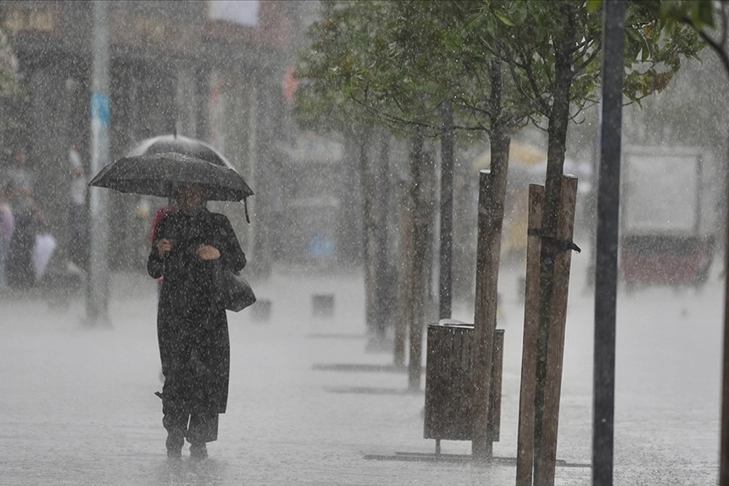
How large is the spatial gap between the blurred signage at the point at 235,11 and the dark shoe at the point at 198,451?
2434cm

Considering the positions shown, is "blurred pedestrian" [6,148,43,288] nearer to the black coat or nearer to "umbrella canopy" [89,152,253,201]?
"umbrella canopy" [89,152,253,201]

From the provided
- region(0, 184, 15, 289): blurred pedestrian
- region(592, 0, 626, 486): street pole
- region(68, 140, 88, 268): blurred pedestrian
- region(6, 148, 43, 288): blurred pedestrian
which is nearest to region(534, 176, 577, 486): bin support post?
region(592, 0, 626, 486): street pole

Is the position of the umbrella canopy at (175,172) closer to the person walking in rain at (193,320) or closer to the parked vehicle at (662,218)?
the person walking in rain at (193,320)

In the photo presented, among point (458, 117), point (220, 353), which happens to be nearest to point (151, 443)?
point (220, 353)

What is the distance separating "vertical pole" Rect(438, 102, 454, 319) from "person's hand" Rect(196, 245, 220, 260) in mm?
1814

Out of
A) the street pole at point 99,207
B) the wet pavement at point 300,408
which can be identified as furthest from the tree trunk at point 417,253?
the street pole at point 99,207

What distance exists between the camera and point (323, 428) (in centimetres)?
1140

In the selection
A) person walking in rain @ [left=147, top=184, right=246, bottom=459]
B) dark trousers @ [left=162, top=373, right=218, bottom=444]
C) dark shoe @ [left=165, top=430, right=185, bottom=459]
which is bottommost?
dark shoe @ [left=165, top=430, right=185, bottom=459]

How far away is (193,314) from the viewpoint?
9.84 meters

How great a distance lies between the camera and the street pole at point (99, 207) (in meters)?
20.5

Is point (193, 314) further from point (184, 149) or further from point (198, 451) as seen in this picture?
point (184, 149)

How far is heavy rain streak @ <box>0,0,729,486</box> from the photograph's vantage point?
25.1 ft

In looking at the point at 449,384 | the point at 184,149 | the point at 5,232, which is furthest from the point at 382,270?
the point at 5,232

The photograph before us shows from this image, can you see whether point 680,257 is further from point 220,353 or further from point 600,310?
point 600,310
